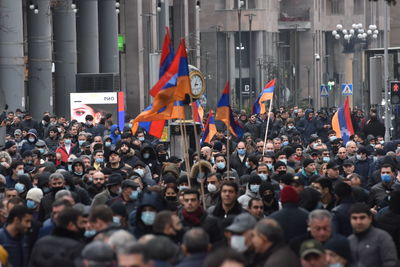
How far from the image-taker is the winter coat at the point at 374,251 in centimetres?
1320

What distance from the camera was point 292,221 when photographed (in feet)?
46.2

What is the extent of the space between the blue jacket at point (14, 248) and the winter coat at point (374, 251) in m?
3.09

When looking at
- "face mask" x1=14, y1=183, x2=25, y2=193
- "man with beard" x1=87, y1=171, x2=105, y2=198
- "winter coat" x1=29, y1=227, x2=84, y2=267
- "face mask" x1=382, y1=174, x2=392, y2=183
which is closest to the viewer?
"winter coat" x1=29, y1=227, x2=84, y2=267

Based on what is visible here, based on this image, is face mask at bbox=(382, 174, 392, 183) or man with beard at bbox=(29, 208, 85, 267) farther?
face mask at bbox=(382, 174, 392, 183)

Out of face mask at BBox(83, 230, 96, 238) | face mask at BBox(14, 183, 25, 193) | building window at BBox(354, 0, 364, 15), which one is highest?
building window at BBox(354, 0, 364, 15)

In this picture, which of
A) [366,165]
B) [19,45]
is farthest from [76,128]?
[19,45]

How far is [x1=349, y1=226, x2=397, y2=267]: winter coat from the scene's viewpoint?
13.2 m

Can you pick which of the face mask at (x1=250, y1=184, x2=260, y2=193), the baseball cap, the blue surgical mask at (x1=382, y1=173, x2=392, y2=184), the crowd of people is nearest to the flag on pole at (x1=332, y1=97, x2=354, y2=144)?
the crowd of people

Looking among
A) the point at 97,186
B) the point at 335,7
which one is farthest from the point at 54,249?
the point at 335,7

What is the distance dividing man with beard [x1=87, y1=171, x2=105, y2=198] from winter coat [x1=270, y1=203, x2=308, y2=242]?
5.21 m

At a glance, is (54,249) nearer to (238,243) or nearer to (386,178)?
(238,243)

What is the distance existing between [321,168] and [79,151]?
8.25 meters

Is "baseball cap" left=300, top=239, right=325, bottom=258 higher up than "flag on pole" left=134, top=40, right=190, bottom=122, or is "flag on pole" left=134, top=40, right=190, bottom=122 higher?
"flag on pole" left=134, top=40, right=190, bottom=122

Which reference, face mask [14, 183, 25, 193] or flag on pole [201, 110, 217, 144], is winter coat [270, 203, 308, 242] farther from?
flag on pole [201, 110, 217, 144]
